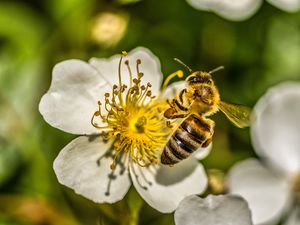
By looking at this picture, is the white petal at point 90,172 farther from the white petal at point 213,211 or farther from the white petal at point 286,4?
the white petal at point 286,4

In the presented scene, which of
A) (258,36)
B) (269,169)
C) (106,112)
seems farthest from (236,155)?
(106,112)

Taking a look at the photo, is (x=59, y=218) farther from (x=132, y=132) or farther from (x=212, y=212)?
(x=212, y=212)

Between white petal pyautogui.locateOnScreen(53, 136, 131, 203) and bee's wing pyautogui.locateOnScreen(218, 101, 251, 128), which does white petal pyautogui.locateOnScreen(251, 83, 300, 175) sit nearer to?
bee's wing pyautogui.locateOnScreen(218, 101, 251, 128)

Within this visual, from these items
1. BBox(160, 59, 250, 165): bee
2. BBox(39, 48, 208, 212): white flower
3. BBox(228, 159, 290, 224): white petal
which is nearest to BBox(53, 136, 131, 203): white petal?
BBox(39, 48, 208, 212): white flower

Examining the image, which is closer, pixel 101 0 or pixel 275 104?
pixel 275 104

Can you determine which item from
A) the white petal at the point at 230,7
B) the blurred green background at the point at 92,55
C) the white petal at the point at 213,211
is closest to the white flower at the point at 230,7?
the white petal at the point at 230,7

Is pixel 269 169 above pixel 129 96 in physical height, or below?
below
